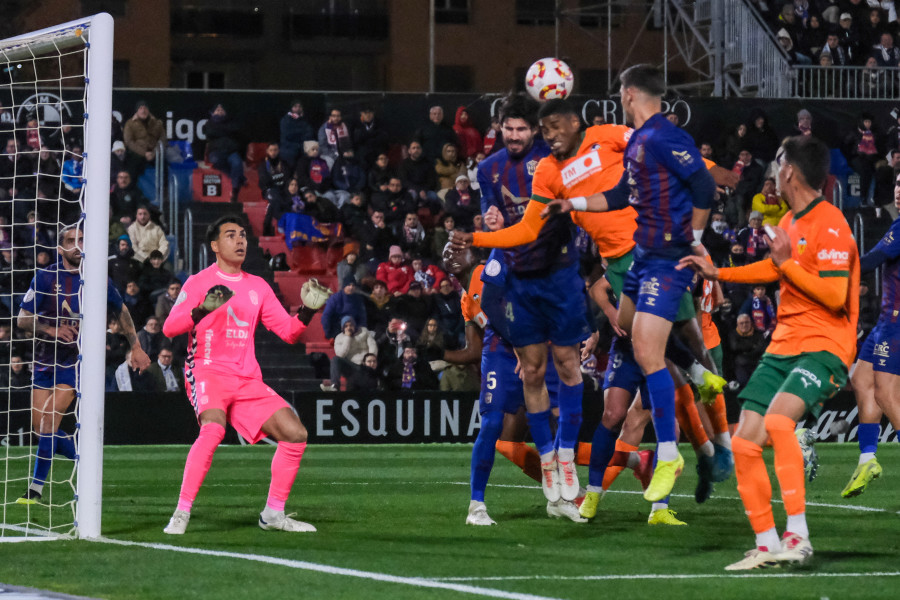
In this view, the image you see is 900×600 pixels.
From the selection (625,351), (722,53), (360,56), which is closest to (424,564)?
(625,351)

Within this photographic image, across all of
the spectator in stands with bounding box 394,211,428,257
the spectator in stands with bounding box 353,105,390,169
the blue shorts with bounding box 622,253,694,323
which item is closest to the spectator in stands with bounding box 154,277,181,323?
the spectator in stands with bounding box 394,211,428,257

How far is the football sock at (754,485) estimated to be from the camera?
6.56 metres

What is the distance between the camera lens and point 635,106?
7961 millimetres

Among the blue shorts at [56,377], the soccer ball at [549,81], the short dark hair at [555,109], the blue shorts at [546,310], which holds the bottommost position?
the blue shorts at [56,377]

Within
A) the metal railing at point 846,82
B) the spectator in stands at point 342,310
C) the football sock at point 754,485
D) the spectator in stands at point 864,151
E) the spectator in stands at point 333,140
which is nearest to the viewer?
the football sock at point 754,485

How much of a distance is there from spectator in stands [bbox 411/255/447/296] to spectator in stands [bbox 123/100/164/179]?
436 cm

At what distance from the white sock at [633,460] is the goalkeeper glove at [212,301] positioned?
2924 millimetres

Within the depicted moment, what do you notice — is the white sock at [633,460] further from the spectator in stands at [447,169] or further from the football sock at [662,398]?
the spectator in stands at [447,169]

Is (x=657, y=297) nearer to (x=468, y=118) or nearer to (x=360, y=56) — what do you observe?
(x=468, y=118)

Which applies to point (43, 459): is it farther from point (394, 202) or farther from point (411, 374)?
point (394, 202)

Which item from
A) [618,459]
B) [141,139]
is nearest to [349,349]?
[141,139]

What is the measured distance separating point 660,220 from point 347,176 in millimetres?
14182

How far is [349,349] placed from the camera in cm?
1919

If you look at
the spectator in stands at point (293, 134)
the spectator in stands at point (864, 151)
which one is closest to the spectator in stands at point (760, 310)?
the spectator in stands at point (864, 151)
